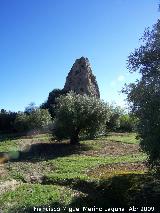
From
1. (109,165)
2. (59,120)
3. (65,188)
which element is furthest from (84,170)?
(59,120)

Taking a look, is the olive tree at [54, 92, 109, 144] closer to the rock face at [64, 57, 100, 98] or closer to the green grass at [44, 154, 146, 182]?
the green grass at [44, 154, 146, 182]

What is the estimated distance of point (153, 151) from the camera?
2545 cm

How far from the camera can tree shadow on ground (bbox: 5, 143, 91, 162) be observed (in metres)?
47.0

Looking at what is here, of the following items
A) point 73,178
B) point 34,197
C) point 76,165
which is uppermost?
point 76,165

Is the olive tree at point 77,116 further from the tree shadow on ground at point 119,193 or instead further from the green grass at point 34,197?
the green grass at point 34,197

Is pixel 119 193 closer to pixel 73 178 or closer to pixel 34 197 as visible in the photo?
pixel 34 197

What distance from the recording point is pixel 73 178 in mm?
32625

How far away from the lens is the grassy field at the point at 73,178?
24609 mm

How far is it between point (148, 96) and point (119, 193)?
21.7 ft

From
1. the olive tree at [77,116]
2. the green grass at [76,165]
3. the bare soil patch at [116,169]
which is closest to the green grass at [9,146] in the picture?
the olive tree at [77,116]

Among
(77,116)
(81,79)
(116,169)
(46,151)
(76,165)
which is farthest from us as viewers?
(81,79)

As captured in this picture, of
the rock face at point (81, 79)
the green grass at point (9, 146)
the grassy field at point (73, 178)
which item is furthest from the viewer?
the rock face at point (81, 79)

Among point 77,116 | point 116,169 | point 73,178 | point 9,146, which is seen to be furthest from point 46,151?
point 73,178

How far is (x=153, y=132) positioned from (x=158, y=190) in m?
3.63
